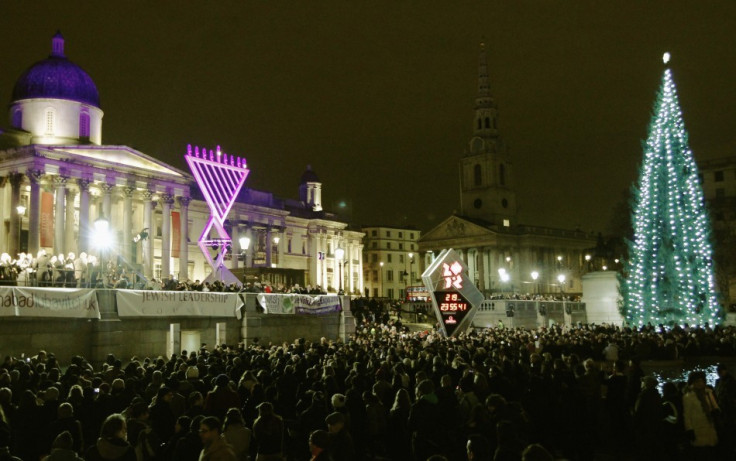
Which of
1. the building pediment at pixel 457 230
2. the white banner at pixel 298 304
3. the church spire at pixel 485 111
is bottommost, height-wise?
the white banner at pixel 298 304

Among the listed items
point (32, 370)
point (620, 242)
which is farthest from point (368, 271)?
point (32, 370)

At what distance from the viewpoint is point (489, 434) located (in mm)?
8609

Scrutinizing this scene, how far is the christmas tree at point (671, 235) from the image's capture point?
3284 centimetres

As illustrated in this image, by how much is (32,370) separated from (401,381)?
26.9 feet

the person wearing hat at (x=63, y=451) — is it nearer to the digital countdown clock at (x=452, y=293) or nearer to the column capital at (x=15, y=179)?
the digital countdown clock at (x=452, y=293)

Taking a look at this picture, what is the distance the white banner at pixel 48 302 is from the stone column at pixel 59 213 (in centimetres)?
2522

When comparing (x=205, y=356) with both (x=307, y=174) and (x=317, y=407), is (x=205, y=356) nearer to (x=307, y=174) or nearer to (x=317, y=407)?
(x=317, y=407)

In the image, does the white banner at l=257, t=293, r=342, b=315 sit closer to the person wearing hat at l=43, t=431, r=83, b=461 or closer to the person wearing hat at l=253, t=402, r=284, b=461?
the person wearing hat at l=253, t=402, r=284, b=461

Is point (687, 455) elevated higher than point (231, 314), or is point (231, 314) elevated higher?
point (231, 314)

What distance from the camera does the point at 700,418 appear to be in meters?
9.54

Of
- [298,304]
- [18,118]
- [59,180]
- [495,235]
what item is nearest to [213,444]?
[298,304]

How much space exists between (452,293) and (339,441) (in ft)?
57.6

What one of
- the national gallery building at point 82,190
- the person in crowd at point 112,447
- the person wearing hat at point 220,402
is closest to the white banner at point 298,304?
the national gallery building at point 82,190

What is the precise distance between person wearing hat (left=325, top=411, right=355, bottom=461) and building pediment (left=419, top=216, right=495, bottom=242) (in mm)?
101648
